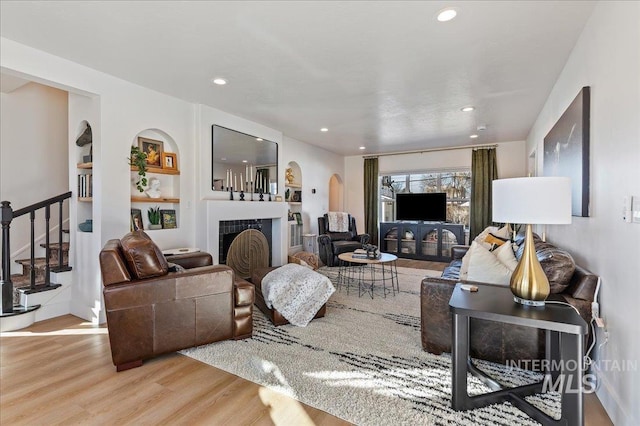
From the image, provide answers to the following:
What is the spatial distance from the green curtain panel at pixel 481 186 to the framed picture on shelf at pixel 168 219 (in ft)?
18.1

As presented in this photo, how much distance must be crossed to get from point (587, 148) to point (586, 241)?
0.66 meters

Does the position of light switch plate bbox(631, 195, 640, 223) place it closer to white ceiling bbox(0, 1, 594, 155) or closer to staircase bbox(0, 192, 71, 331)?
white ceiling bbox(0, 1, 594, 155)

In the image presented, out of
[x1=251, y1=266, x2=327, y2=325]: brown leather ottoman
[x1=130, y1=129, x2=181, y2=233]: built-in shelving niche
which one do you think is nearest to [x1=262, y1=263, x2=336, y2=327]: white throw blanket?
[x1=251, y1=266, x2=327, y2=325]: brown leather ottoman

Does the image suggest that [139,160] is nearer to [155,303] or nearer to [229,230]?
[229,230]

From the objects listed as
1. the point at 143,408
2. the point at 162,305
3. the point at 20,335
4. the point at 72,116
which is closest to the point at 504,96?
the point at 162,305

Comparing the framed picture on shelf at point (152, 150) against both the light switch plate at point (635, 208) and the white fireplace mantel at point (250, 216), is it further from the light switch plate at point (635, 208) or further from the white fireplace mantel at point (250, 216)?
the light switch plate at point (635, 208)

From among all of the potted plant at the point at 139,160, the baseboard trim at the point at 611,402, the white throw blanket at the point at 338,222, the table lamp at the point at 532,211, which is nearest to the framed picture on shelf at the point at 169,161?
→ the potted plant at the point at 139,160

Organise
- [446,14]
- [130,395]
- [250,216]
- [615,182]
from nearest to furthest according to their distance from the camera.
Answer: [615,182] < [130,395] < [446,14] < [250,216]

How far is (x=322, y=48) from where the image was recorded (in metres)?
2.61

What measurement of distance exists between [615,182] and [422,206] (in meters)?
5.37

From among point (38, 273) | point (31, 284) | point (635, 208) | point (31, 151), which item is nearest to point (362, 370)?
point (635, 208)

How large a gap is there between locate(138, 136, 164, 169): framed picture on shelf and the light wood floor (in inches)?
79.8

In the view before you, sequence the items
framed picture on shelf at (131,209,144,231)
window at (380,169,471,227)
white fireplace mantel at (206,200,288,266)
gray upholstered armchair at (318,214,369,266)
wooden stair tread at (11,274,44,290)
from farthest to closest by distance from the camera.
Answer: window at (380,169,471,227) → gray upholstered armchair at (318,214,369,266) → white fireplace mantel at (206,200,288,266) → framed picture on shelf at (131,209,144,231) → wooden stair tread at (11,274,44,290)

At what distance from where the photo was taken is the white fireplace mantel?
4.07 meters
